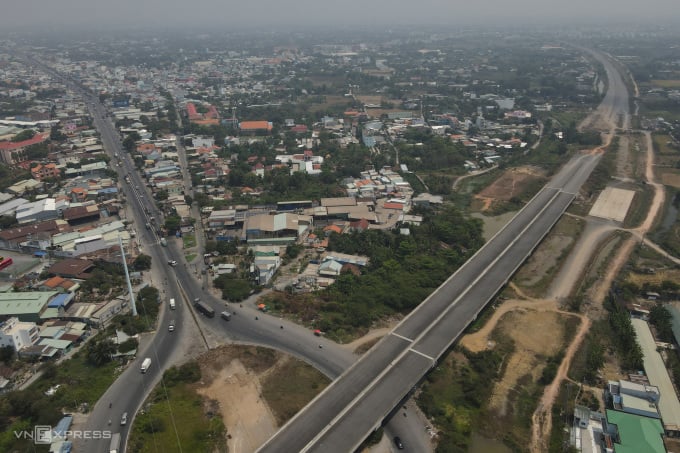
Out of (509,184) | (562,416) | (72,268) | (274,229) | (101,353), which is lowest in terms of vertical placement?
(562,416)

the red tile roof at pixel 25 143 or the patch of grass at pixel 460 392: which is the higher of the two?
the red tile roof at pixel 25 143

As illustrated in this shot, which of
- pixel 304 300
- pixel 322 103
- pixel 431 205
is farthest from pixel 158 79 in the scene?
pixel 304 300

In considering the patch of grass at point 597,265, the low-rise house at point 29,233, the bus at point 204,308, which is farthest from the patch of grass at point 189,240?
the patch of grass at point 597,265

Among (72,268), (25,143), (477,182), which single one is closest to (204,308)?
(72,268)

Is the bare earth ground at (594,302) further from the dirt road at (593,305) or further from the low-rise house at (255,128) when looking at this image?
the low-rise house at (255,128)

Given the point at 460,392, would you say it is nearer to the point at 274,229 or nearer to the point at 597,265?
the point at 597,265

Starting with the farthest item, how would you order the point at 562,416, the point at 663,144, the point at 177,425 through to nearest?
the point at 663,144 < the point at 562,416 < the point at 177,425

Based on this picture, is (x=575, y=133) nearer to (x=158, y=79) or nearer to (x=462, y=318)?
(x=462, y=318)
